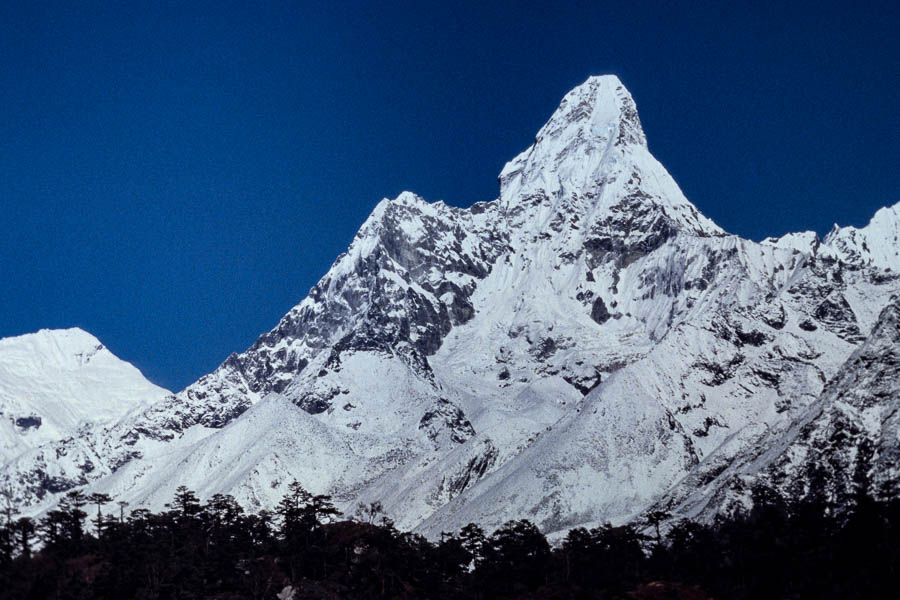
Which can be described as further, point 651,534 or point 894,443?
point 651,534

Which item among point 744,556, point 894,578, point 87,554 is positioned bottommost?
point 894,578

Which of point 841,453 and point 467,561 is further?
point 467,561

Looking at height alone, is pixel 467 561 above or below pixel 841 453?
below

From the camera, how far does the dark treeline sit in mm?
143875

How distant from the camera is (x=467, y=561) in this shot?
185000 mm

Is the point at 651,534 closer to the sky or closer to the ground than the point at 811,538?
closer to the sky

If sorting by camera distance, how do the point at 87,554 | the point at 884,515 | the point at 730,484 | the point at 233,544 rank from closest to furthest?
the point at 884,515 → the point at 87,554 → the point at 233,544 → the point at 730,484

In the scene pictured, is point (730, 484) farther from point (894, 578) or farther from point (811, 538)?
point (894, 578)

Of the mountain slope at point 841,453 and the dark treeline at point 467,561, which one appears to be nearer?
the dark treeline at point 467,561

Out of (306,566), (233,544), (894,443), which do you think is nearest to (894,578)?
(894,443)

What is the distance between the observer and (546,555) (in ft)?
584

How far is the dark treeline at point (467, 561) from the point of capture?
144 meters

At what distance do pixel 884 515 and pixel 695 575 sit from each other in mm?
23656

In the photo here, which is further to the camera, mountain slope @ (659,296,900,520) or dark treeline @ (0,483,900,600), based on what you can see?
mountain slope @ (659,296,900,520)
